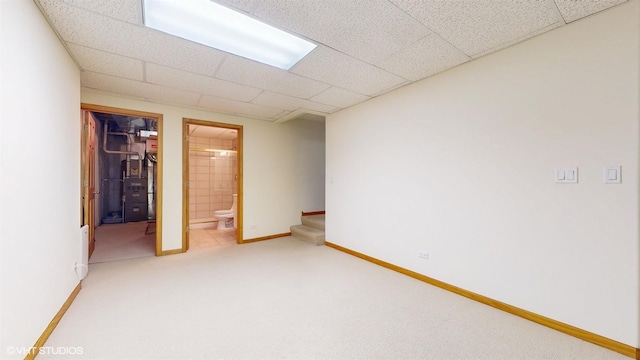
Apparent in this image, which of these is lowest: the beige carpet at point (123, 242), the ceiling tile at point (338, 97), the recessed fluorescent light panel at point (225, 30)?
the beige carpet at point (123, 242)

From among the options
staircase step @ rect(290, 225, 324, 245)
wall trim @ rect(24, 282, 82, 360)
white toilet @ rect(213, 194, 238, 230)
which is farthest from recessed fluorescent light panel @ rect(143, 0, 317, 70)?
white toilet @ rect(213, 194, 238, 230)

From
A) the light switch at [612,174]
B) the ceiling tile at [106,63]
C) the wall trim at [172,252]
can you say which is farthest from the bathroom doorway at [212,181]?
the light switch at [612,174]

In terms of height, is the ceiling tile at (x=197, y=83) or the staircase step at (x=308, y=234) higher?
the ceiling tile at (x=197, y=83)

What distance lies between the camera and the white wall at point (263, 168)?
3707 mm

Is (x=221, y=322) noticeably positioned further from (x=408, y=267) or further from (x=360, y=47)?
(x=360, y=47)

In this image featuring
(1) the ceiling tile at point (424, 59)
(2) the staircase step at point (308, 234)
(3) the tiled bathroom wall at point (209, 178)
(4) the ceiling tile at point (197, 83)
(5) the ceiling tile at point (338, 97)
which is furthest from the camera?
(3) the tiled bathroom wall at point (209, 178)

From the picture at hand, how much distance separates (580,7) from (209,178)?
723cm

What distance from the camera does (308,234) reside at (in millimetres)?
4461

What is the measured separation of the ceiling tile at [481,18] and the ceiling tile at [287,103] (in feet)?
6.51

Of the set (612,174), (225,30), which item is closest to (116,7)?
(225,30)

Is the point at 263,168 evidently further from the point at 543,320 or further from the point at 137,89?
the point at 543,320

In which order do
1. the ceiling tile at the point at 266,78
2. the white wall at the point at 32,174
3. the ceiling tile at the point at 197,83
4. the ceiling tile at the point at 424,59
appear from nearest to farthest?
the white wall at the point at 32,174 < the ceiling tile at the point at 424,59 < the ceiling tile at the point at 266,78 < the ceiling tile at the point at 197,83

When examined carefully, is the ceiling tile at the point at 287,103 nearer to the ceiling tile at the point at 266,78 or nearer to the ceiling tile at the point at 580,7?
the ceiling tile at the point at 266,78

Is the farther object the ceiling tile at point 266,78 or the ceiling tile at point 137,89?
the ceiling tile at point 137,89
